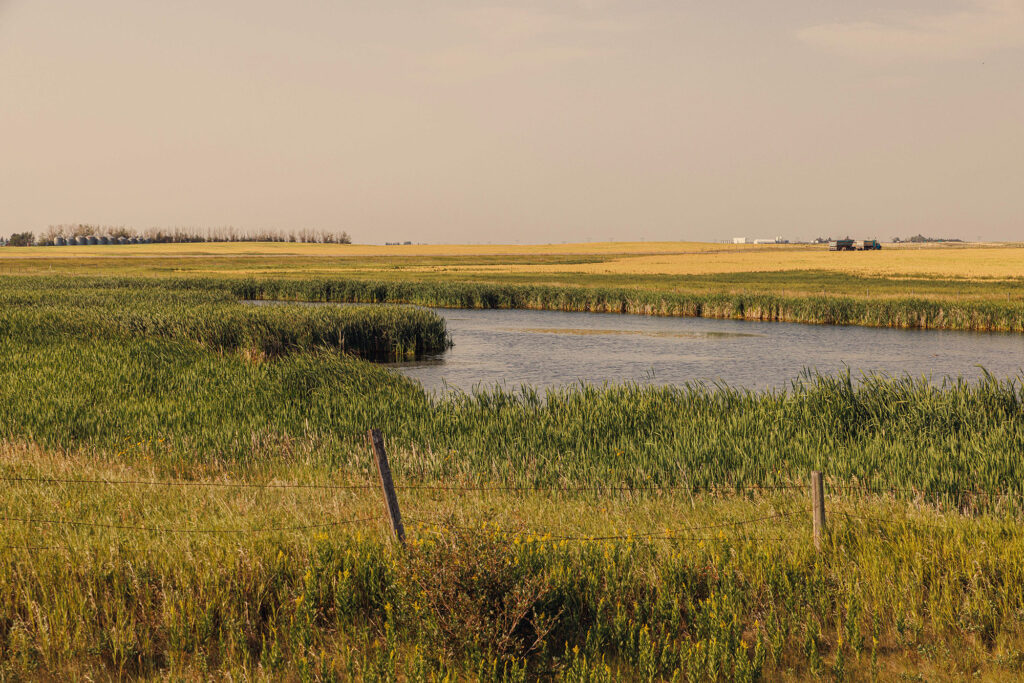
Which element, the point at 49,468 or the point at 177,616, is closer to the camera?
the point at 177,616

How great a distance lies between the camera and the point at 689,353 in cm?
3350

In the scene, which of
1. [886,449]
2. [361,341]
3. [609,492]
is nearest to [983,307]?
[361,341]

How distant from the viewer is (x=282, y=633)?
6746mm

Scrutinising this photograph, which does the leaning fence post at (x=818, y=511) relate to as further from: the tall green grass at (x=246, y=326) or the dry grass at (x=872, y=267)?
the dry grass at (x=872, y=267)

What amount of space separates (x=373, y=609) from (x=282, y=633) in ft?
2.55

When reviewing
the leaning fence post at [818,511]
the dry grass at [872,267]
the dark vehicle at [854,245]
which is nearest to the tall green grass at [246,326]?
the leaning fence post at [818,511]

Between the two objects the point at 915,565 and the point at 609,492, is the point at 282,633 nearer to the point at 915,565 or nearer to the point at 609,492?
the point at 609,492

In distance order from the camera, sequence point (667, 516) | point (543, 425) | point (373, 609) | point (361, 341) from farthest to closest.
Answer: point (361, 341) → point (543, 425) → point (667, 516) → point (373, 609)

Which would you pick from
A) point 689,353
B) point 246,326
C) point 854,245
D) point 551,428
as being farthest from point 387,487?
point 854,245

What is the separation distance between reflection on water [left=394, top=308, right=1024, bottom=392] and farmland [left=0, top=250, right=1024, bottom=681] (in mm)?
8815

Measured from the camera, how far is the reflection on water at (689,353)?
2758 cm

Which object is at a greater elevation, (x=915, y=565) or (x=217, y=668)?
(x=915, y=565)

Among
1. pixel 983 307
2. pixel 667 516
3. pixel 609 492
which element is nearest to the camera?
pixel 667 516

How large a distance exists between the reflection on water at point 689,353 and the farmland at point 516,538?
28.9 feet
